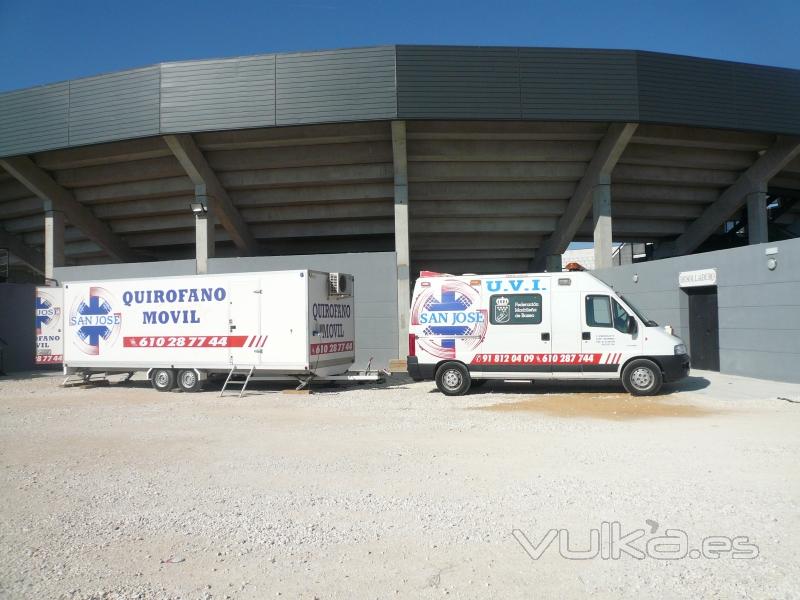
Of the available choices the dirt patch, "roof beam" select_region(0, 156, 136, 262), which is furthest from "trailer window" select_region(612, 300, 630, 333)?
"roof beam" select_region(0, 156, 136, 262)

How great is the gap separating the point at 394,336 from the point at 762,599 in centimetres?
1512

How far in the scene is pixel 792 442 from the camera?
7000mm

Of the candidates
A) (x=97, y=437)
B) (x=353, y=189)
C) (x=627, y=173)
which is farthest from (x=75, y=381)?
(x=627, y=173)

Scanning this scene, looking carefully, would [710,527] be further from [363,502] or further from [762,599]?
[363,502]

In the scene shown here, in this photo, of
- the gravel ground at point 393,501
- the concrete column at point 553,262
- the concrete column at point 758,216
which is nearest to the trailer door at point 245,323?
the gravel ground at point 393,501

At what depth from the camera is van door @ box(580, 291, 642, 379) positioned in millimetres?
11195

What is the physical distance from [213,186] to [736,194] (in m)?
20.4

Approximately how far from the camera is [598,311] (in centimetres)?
1138

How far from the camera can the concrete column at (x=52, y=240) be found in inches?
864

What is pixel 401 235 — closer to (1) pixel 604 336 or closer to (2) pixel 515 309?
(2) pixel 515 309

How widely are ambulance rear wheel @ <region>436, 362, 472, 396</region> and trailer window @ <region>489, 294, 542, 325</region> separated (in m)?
1.23

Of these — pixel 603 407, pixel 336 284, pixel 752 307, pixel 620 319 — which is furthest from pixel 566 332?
pixel 336 284

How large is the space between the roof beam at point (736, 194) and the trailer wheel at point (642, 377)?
14434 mm

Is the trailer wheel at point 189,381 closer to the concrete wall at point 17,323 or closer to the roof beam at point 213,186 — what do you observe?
the roof beam at point 213,186
